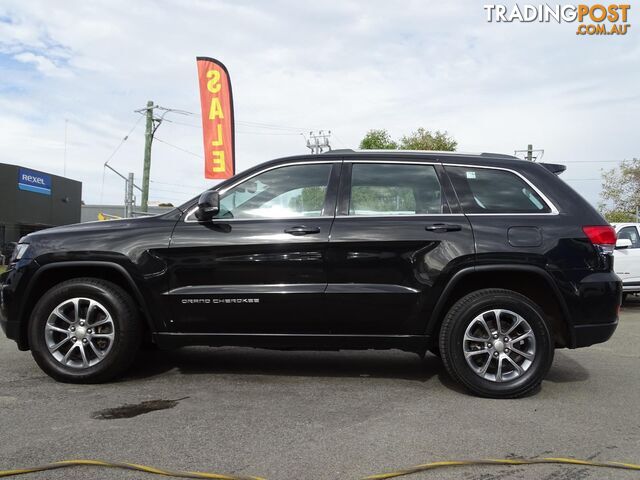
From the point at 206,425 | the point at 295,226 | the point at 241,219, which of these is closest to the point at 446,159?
the point at 295,226

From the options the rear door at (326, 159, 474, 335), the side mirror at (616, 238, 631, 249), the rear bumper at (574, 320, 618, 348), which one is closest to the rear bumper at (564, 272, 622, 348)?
the rear bumper at (574, 320, 618, 348)

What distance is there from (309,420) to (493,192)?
7.47 ft

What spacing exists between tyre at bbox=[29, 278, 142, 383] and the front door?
431 millimetres

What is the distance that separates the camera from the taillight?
163 inches

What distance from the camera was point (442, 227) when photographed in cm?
420

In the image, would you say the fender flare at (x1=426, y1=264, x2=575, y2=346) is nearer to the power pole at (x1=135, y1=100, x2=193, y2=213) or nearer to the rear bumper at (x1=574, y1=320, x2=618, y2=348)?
the rear bumper at (x1=574, y1=320, x2=618, y2=348)

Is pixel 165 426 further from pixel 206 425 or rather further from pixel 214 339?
pixel 214 339

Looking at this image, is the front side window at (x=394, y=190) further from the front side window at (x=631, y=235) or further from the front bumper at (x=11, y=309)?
the front side window at (x=631, y=235)

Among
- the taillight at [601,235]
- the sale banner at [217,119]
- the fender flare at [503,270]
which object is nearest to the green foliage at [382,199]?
the fender flare at [503,270]

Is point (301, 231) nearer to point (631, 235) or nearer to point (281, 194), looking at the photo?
point (281, 194)

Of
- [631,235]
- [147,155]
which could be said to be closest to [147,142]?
[147,155]

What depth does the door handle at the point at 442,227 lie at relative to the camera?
419 cm

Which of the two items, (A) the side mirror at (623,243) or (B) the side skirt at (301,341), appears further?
(A) the side mirror at (623,243)

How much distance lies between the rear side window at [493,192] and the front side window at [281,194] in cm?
107
